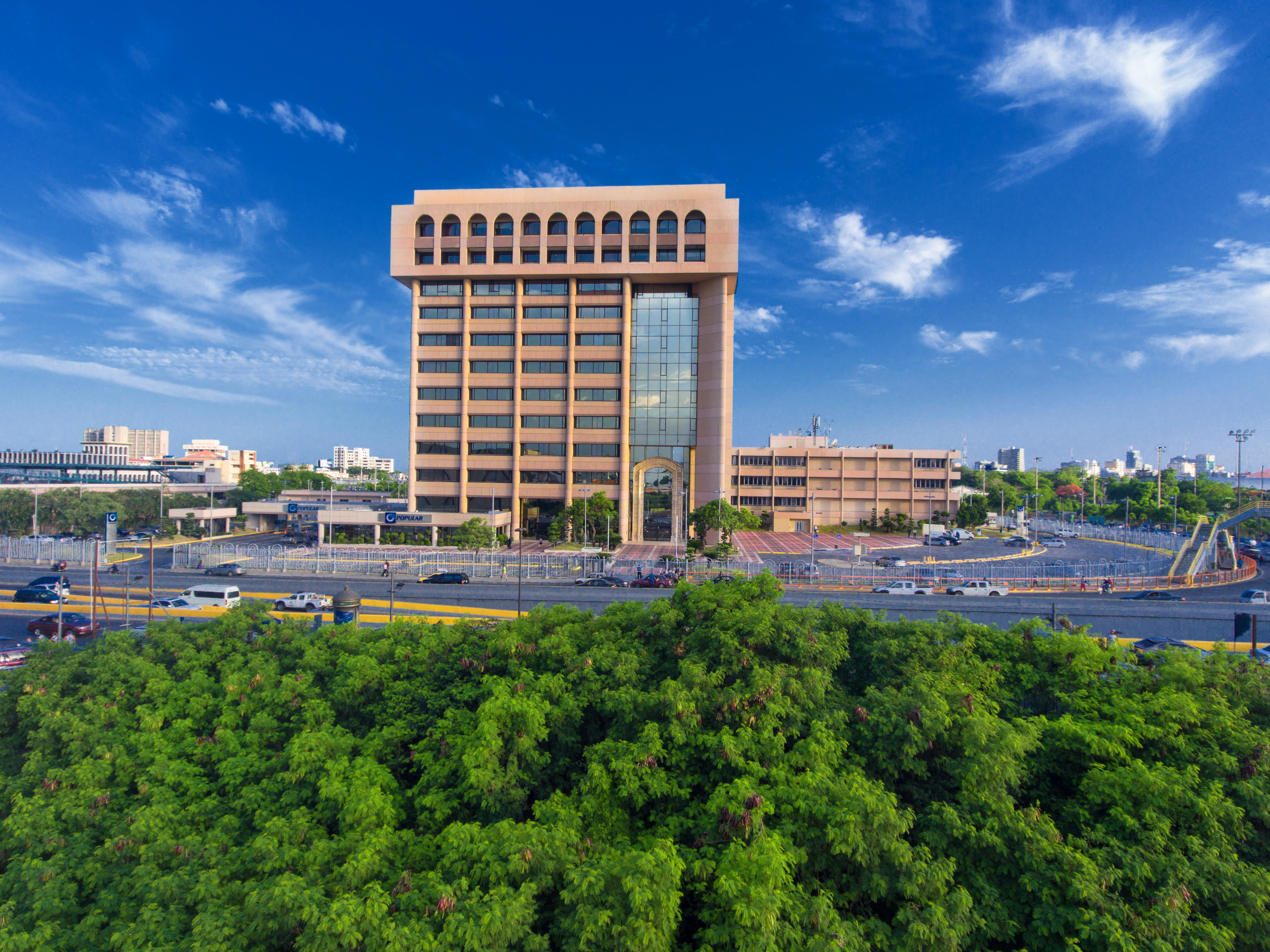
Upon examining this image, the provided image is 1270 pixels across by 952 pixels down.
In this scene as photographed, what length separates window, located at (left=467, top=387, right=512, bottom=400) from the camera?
6400cm

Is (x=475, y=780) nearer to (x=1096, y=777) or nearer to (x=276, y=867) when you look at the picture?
(x=276, y=867)

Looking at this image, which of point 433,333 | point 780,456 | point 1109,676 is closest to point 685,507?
point 780,456

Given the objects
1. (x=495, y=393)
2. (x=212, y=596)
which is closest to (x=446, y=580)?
(x=212, y=596)

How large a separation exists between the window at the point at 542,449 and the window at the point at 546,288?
17096mm

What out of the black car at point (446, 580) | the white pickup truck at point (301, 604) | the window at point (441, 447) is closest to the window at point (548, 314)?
the window at point (441, 447)

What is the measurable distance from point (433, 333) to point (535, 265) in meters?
14.4

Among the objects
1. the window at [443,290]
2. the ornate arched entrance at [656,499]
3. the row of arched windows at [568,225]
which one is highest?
the row of arched windows at [568,225]

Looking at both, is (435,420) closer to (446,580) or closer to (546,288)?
(546,288)

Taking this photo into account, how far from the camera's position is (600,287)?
64.1 meters

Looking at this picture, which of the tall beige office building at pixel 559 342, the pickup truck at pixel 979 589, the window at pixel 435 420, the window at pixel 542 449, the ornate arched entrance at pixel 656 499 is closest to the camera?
the pickup truck at pixel 979 589

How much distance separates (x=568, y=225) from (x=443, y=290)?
16.4 meters

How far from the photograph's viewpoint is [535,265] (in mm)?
62812

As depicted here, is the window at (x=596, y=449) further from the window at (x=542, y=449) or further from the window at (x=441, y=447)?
the window at (x=441, y=447)

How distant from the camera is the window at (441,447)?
64500 mm
